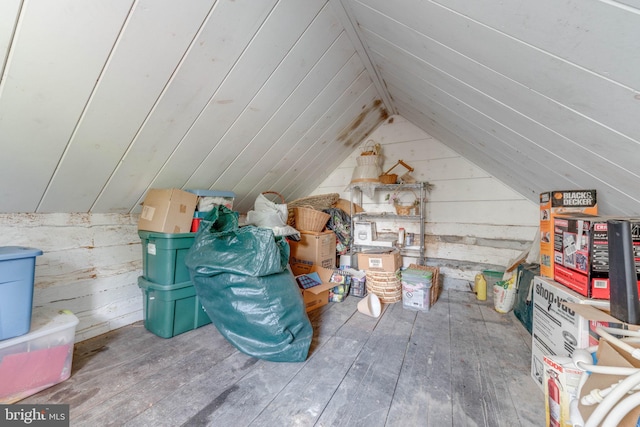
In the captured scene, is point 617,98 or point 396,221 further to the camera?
point 396,221

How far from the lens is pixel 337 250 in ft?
9.79

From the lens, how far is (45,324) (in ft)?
4.00

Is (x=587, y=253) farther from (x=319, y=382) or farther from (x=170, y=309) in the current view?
(x=170, y=309)

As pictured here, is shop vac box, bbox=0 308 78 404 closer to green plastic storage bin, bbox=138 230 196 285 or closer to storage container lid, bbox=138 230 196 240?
green plastic storage bin, bbox=138 230 196 285

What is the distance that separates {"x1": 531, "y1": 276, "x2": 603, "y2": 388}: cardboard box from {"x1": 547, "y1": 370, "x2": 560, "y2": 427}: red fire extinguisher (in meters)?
0.23

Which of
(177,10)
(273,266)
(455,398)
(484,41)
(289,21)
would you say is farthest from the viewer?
(273,266)

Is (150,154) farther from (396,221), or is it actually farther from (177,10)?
(396,221)

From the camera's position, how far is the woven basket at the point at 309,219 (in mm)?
2613

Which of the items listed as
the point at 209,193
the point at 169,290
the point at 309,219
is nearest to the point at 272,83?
the point at 209,193

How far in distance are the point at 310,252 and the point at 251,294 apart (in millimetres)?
1191

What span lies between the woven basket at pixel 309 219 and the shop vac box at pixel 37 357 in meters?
1.81

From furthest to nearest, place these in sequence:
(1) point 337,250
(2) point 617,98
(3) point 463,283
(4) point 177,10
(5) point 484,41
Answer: (1) point 337,250
(3) point 463,283
(4) point 177,10
(5) point 484,41
(2) point 617,98

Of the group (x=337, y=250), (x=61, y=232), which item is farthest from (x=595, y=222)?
(x=61, y=232)

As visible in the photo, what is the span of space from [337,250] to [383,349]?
150 cm
